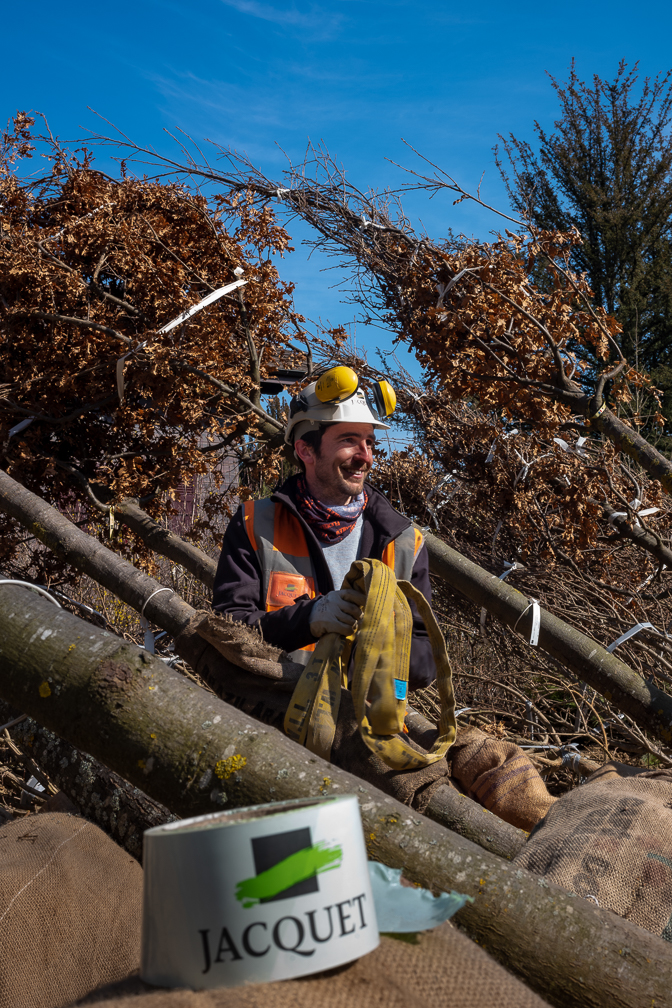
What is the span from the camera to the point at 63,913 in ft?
4.98

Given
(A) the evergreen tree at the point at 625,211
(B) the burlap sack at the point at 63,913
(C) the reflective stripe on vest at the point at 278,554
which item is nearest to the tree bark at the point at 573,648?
(C) the reflective stripe on vest at the point at 278,554

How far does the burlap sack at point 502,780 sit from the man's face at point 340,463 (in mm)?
1048

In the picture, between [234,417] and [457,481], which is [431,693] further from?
[457,481]

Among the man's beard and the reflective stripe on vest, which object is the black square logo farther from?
the man's beard

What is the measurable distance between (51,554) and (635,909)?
15.4ft

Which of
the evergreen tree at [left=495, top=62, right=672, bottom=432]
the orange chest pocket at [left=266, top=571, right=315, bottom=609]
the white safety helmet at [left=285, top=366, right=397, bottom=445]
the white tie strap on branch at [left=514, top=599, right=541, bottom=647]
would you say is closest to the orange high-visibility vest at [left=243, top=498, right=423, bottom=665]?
the orange chest pocket at [left=266, top=571, right=315, bottom=609]

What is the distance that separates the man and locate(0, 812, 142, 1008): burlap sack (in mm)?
1063

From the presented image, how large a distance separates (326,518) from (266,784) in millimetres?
1678

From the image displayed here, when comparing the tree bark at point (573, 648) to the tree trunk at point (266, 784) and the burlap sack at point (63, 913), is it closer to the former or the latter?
the tree trunk at point (266, 784)

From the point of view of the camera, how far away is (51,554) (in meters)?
5.42

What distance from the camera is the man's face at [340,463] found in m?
2.98

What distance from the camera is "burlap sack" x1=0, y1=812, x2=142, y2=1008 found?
4.56ft

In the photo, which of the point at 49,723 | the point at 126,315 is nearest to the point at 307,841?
the point at 49,723

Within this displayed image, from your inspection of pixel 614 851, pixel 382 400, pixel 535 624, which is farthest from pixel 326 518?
pixel 535 624
